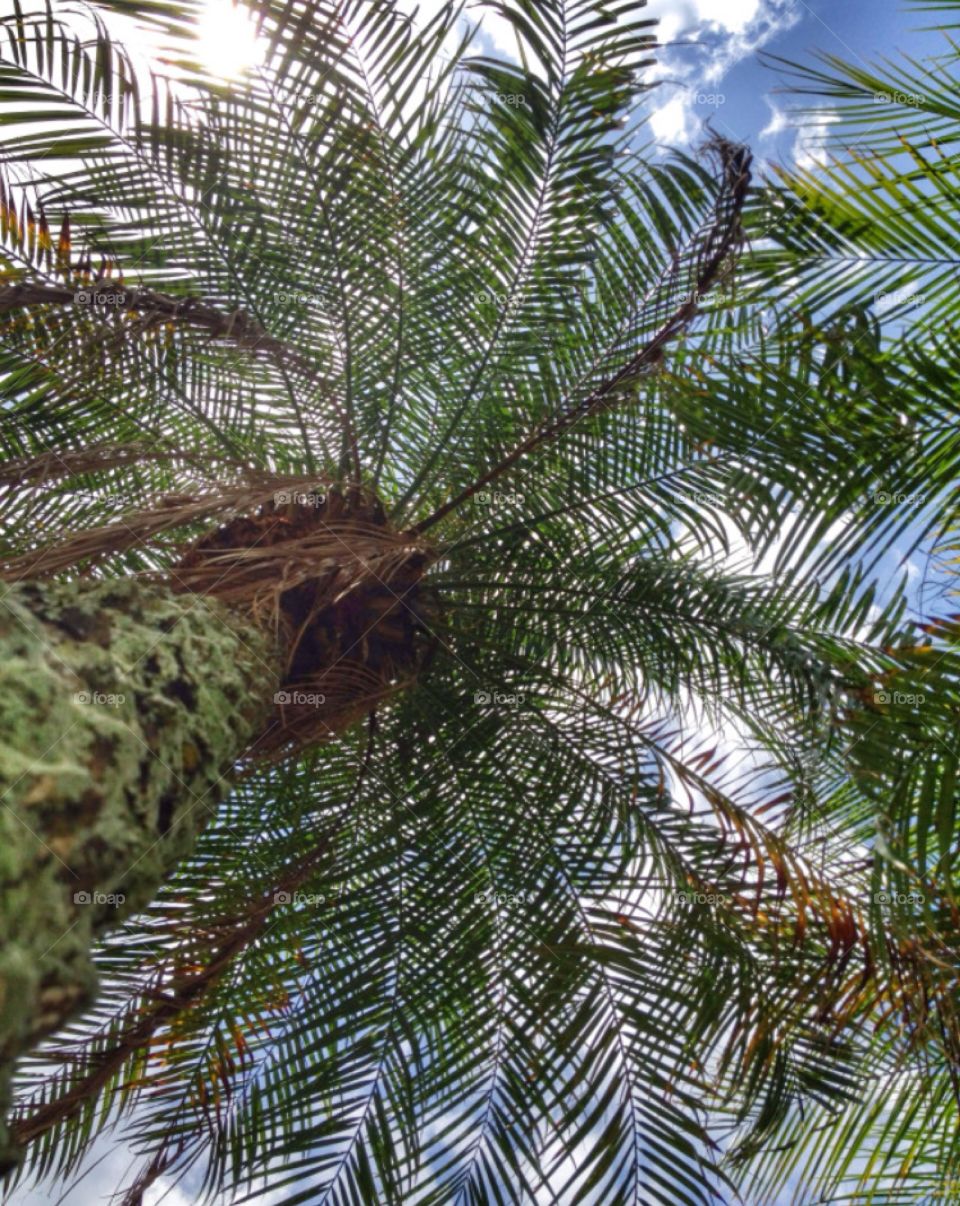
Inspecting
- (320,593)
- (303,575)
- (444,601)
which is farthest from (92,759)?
(444,601)

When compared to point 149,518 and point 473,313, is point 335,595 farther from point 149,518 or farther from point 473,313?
point 473,313

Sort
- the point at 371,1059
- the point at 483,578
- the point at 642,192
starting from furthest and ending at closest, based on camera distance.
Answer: the point at 483,578 < the point at 642,192 < the point at 371,1059

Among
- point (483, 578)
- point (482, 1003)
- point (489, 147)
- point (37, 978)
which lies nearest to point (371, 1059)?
point (482, 1003)

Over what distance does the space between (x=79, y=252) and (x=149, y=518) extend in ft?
5.36

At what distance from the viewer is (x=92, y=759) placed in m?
1.59

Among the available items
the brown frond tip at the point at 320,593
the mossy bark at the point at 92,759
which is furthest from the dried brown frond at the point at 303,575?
the mossy bark at the point at 92,759

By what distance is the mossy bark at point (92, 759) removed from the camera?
126 cm

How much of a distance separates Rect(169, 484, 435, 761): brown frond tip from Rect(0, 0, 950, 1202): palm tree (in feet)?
0.06

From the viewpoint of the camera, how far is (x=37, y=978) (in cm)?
122

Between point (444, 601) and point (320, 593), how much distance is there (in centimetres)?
111

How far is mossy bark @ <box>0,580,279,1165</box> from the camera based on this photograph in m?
1.26

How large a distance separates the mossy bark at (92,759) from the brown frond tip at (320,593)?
382 millimetres

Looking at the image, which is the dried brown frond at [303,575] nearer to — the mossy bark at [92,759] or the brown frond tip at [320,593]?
the brown frond tip at [320,593]

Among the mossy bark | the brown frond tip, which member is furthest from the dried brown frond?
the mossy bark
